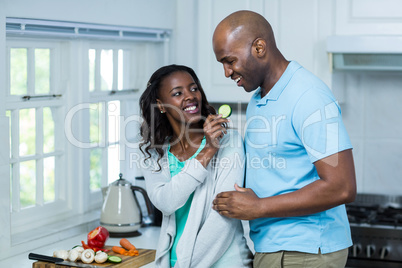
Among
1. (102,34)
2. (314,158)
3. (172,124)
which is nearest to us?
(314,158)

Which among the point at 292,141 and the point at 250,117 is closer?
the point at 292,141

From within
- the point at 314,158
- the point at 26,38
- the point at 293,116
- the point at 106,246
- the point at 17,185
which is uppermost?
the point at 26,38

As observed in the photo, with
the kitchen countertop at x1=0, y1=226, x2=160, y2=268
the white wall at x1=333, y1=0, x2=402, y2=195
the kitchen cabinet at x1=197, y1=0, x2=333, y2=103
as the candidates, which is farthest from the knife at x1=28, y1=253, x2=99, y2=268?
the white wall at x1=333, y1=0, x2=402, y2=195

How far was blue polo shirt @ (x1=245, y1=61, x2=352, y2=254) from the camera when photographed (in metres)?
1.38

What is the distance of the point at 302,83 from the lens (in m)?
1.44

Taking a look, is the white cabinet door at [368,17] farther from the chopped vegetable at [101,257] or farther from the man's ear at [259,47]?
the chopped vegetable at [101,257]

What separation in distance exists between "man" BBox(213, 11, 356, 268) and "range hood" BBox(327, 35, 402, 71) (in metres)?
1.22

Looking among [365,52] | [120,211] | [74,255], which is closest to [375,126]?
[365,52]

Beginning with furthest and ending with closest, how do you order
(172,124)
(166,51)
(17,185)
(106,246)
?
(166,51) → (17,185) → (106,246) → (172,124)

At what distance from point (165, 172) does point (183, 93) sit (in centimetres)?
26

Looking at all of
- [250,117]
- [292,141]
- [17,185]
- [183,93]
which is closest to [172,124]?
[183,93]

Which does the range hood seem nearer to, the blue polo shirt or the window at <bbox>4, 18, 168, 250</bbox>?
the window at <bbox>4, 18, 168, 250</bbox>

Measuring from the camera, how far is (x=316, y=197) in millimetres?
1387

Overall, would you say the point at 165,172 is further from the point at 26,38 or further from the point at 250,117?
the point at 26,38
